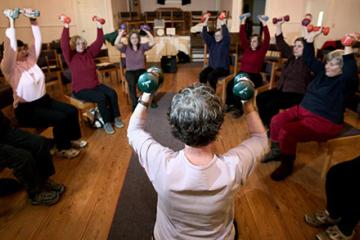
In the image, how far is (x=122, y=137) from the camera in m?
2.82

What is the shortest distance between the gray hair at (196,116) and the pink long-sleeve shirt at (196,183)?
8 cm

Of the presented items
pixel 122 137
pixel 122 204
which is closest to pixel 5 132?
pixel 122 204

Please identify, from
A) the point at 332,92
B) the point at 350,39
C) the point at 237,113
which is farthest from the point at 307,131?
the point at 237,113

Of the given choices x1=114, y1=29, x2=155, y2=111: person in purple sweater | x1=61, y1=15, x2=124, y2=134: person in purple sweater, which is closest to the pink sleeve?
x1=61, y1=15, x2=124, y2=134: person in purple sweater

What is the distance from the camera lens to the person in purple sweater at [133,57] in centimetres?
354

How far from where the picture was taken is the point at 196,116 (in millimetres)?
748

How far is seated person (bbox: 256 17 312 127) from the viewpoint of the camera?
8.09ft

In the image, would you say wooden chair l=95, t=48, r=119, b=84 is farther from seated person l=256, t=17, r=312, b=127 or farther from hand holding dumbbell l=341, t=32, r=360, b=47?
hand holding dumbbell l=341, t=32, r=360, b=47

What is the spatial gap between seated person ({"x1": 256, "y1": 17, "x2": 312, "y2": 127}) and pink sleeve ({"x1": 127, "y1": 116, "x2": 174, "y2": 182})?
6.88ft

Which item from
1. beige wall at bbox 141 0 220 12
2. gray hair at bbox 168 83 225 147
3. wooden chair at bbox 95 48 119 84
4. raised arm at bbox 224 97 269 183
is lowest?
wooden chair at bbox 95 48 119 84

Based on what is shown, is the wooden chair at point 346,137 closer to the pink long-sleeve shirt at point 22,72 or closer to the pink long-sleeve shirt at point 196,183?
the pink long-sleeve shirt at point 196,183

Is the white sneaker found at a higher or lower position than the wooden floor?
higher

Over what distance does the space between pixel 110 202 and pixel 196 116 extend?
137cm

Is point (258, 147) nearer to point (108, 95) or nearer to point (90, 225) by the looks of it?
point (90, 225)
